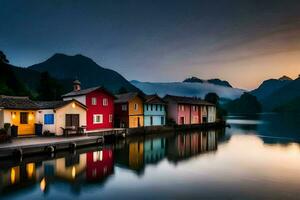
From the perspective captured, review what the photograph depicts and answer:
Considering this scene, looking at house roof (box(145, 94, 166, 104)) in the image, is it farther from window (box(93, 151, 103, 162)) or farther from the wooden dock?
window (box(93, 151, 103, 162))

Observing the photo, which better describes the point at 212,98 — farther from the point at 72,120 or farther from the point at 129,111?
the point at 72,120

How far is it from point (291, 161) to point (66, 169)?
23.2 m

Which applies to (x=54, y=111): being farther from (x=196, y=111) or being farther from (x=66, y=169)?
(x=196, y=111)

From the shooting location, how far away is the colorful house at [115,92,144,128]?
1893 inches

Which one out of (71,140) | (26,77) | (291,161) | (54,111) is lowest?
(291,161)

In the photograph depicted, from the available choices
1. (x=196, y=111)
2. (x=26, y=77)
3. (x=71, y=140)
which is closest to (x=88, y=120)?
(x=71, y=140)

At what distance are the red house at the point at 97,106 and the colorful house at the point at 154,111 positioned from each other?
859 centimetres

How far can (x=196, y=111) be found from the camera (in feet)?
220

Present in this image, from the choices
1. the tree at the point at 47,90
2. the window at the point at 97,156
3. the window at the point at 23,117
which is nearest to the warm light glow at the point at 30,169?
the window at the point at 97,156

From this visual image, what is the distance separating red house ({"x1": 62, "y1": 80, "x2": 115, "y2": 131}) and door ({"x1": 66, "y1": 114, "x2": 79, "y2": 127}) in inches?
157

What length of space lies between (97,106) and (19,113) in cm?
1370

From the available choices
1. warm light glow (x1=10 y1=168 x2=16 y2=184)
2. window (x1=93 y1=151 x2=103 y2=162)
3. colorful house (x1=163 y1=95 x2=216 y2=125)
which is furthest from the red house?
warm light glow (x1=10 y1=168 x2=16 y2=184)

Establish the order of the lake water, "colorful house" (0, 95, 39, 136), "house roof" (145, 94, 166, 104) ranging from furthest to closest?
1. "house roof" (145, 94, 166, 104)
2. "colorful house" (0, 95, 39, 136)
3. the lake water

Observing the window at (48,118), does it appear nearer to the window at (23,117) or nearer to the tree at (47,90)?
the window at (23,117)
